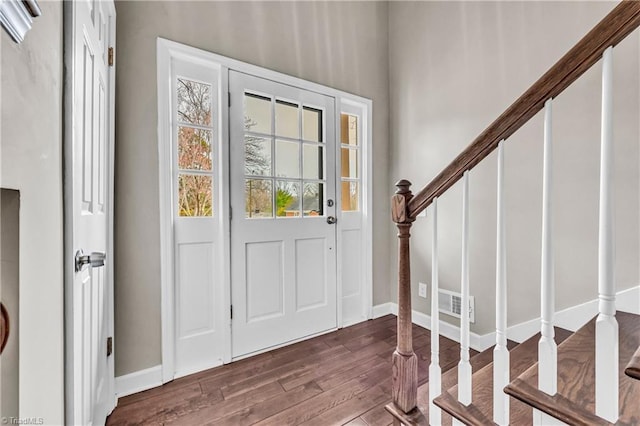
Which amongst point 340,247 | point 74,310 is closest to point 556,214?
point 340,247

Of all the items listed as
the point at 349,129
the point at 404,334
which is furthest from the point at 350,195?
the point at 404,334

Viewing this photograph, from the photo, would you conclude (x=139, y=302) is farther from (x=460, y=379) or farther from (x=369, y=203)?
(x=369, y=203)

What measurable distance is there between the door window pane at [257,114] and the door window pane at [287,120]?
82 millimetres

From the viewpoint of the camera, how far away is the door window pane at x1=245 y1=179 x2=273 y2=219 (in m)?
2.03

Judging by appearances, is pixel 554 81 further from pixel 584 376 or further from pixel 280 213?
pixel 280 213

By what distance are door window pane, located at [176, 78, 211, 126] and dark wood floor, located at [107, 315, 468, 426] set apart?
1643 millimetres

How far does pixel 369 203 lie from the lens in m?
2.63

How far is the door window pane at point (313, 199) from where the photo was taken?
230 cm

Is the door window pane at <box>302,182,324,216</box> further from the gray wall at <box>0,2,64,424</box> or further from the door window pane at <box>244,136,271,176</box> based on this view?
the gray wall at <box>0,2,64,424</box>

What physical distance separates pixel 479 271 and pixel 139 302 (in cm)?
224

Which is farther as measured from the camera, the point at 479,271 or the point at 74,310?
the point at 479,271

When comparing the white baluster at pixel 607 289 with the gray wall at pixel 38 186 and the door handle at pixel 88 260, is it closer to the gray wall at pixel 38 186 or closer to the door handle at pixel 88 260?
the gray wall at pixel 38 186

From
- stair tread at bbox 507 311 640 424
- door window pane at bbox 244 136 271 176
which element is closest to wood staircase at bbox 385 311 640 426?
stair tread at bbox 507 311 640 424

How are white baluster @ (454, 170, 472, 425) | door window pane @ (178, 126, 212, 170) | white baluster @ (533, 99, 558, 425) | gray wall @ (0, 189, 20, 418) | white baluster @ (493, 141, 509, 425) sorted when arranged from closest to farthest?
gray wall @ (0, 189, 20, 418)
white baluster @ (533, 99, 558, 425)
white baluster @ (493, 141, 509, 425)
white baluster @ (454, 170, 472, 425)
door window pane @ (178, 126, 212, 170)
